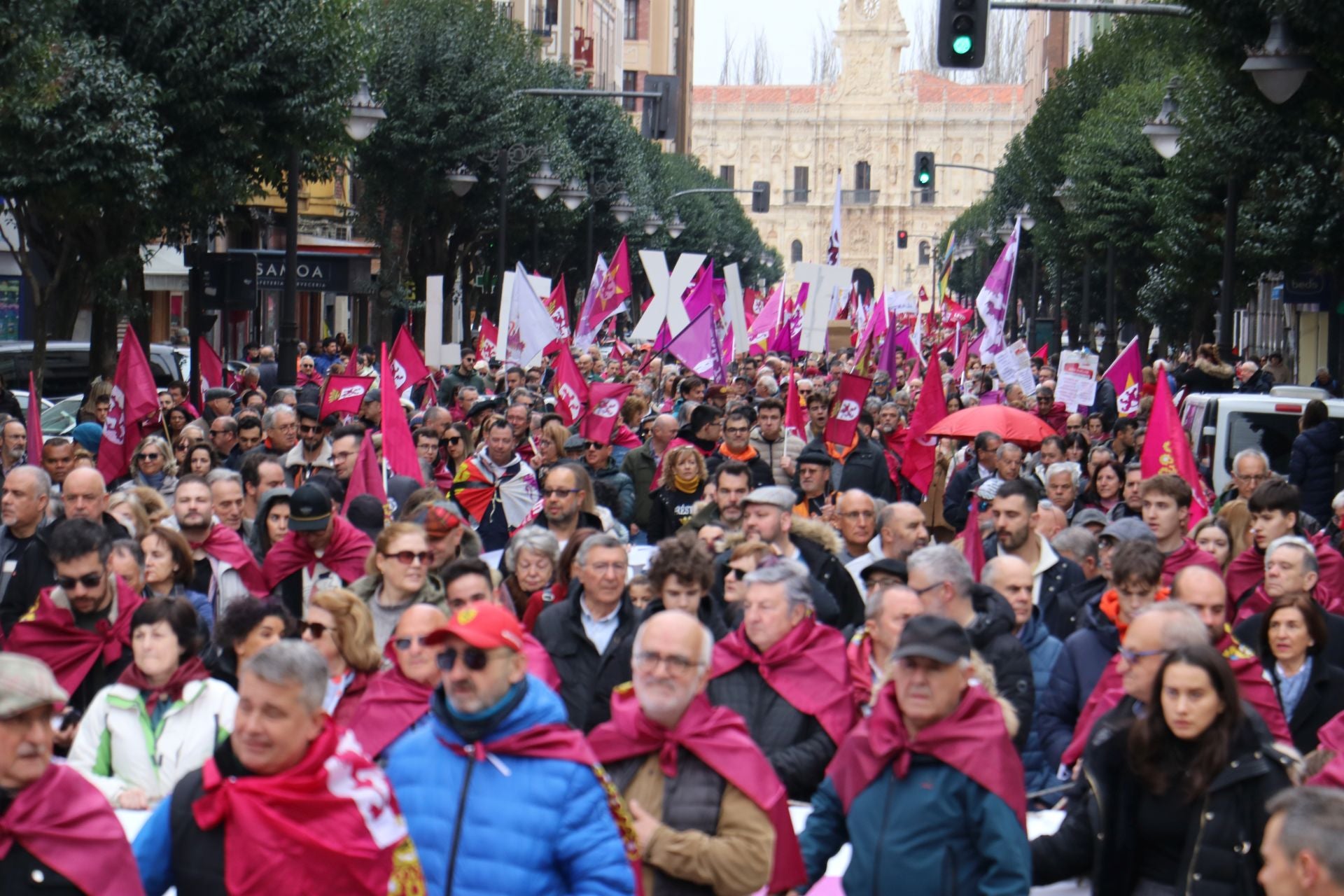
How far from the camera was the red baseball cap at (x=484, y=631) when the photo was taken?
4477 millimetres

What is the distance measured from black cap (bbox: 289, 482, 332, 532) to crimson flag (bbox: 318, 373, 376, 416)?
6.56m

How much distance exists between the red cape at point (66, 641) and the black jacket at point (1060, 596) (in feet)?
12.1

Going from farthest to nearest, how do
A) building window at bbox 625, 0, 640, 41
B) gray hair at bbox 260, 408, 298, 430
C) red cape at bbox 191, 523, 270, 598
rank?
building window at bbox 625, 0, 640, 41 → gray hair at bbox 260, 408, 298, 430 → red cape at bbox 191, 523, 270, 598

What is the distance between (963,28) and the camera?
49.0 ft

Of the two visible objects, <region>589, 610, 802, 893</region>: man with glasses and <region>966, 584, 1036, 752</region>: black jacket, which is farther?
<region>966, 584, 1036, 752</region>: black jacket

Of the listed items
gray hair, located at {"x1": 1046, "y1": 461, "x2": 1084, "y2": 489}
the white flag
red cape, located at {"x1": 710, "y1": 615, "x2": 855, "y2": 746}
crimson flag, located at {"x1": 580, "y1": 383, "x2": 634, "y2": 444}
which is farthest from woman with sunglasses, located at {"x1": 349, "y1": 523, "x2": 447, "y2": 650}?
the white flag

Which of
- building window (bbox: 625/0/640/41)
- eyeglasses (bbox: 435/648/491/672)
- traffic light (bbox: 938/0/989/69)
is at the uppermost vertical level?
building window (bbox: 625/0/640/41)

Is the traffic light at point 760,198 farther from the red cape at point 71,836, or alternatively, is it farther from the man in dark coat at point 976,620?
the red cape at point 71,836

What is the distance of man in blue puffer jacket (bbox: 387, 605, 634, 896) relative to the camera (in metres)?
4.49

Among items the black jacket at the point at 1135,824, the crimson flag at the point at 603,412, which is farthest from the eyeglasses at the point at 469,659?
the crimson flag at the point at 603,412

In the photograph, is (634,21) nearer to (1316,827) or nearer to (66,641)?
(66,641)

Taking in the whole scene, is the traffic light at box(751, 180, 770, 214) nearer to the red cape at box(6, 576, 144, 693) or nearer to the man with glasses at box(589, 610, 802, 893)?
the red cape at box(6, 576, 144, 693)

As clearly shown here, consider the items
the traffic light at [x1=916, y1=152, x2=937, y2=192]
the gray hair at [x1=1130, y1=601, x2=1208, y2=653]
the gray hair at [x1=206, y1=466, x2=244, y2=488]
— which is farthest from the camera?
the traffic light at [x1=916, y1=152, x2=937, y2=192]

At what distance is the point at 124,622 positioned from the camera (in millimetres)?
7176
